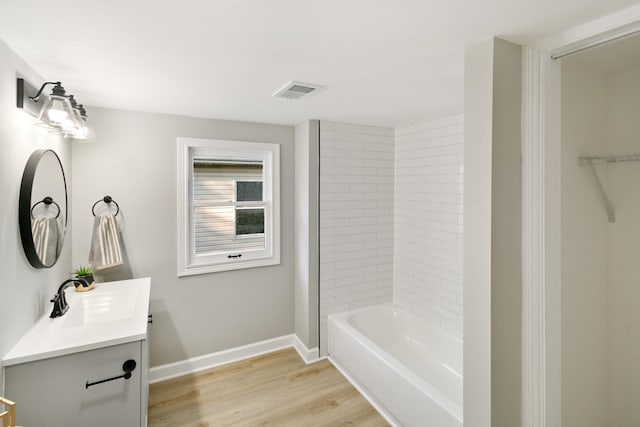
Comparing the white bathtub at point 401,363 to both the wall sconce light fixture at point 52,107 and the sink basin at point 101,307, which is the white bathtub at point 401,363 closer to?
the sink basin at point 101,307

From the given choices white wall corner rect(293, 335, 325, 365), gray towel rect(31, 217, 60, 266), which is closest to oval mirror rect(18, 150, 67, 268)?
gray towel rect(31, 217, 60, 266)

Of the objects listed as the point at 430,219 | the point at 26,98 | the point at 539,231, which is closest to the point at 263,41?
the point at 26,98

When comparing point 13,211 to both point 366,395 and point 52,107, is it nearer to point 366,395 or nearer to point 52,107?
point 52,107

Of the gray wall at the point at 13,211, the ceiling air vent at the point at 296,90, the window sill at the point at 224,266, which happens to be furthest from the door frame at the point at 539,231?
the gray wall at the point at 13,211

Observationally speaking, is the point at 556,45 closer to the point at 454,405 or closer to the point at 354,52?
the point at 354,52

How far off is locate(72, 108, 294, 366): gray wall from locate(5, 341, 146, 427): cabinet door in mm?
1293

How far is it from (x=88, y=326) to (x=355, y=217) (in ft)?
7.55

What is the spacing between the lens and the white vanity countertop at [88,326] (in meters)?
1.39

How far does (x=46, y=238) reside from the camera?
71.7 inches

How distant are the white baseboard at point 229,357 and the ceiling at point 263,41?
2.29 meters

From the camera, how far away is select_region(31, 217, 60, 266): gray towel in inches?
66.5

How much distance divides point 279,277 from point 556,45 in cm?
278

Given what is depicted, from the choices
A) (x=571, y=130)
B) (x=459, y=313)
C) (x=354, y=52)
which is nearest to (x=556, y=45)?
(x=571, y=130)

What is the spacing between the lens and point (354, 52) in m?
1.53
